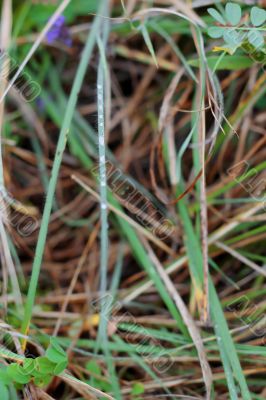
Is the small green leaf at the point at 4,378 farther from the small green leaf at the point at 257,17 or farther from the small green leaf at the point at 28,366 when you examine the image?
the small green leaf at the point at 257,17

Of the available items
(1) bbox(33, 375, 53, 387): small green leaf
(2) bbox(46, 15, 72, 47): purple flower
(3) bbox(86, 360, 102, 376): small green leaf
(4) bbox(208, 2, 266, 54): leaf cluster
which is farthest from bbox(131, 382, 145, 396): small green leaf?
(2) bbox(46, 15, 72, 47): purple flower

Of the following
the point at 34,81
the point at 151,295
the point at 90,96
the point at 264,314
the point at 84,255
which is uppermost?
the point at 34,81

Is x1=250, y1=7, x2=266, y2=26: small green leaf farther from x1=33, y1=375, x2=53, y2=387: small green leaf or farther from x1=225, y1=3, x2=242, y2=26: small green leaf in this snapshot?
x1=33, y1=375, x2=53, y2=387: small green leaf

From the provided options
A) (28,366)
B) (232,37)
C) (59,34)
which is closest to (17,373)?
(28,366)

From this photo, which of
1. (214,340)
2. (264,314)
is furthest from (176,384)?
(264,314)

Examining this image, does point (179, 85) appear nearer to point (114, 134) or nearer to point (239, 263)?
point (114, 134)

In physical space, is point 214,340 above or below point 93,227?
below
